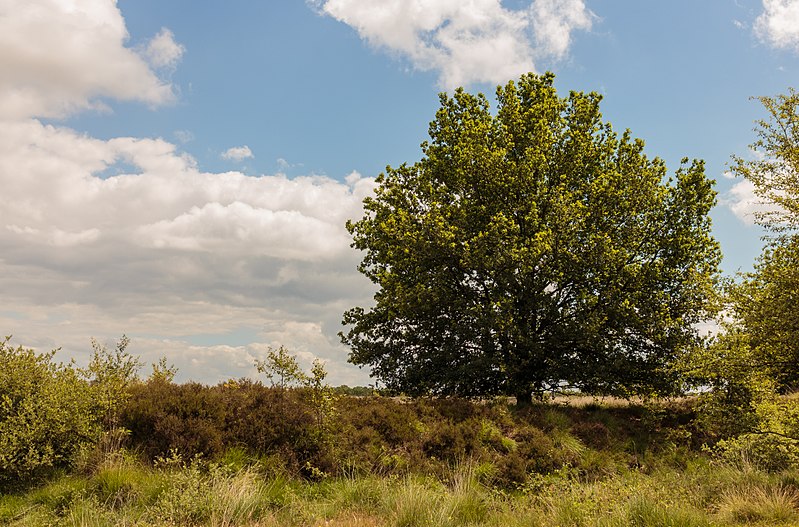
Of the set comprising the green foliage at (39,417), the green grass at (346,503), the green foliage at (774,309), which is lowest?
the green grass at (346,503)

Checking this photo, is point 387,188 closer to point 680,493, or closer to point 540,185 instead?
point 540,185

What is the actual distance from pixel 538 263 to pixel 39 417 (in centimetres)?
1369

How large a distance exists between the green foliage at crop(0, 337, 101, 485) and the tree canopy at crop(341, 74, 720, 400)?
32.6ft

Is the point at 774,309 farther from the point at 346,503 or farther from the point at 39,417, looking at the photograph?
the point at 39,417

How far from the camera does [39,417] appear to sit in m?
10.4

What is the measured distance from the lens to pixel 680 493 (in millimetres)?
9688

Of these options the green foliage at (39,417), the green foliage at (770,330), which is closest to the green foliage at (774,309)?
the green foliage at (770,330)

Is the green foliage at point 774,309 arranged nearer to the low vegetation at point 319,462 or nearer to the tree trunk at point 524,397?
the low vegetation at point 319,462

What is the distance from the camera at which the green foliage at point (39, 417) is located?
10070 millimetres

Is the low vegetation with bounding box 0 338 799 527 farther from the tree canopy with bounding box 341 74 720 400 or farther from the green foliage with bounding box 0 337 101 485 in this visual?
the tree canopy with bounding box 341 74 720 400

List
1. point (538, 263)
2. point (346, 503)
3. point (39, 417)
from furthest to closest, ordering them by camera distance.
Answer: point (538, 263), point (39, 417), point (346, 503)

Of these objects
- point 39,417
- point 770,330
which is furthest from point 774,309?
point 39,417

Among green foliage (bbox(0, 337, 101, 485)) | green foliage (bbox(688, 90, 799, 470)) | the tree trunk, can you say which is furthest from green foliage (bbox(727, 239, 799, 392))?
green foliage (bbox(0, 337, 101, 485))

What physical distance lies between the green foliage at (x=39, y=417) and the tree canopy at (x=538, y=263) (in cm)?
994
